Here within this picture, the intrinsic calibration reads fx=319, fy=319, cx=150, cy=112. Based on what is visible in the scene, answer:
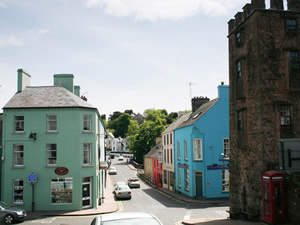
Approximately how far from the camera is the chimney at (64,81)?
31.8 meters

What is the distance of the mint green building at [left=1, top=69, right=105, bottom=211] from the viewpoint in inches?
1032

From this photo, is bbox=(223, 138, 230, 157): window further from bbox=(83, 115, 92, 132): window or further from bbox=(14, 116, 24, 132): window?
bbox=(14, 116, 24, 132): window

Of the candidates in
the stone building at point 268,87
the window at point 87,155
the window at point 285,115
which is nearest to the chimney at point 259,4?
the stone building at point 268,87

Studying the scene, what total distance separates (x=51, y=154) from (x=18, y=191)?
3996 millimetres

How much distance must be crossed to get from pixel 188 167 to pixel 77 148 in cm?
1356

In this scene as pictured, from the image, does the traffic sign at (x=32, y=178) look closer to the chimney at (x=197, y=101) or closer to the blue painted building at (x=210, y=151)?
the blue painted building at (x=210, y=151)

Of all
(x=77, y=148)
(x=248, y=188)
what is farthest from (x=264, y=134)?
(x=77, y=148)

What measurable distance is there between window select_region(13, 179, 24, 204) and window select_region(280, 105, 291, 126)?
20.8m

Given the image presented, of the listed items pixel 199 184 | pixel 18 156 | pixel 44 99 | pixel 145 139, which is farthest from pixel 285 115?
pixel 145 139

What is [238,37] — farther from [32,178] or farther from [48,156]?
[32,178]

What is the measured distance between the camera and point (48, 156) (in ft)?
88.3

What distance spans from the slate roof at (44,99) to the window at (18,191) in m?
6.29

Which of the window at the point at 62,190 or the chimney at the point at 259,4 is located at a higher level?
the chimney at the point at 259,4

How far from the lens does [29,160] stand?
26.6 m
